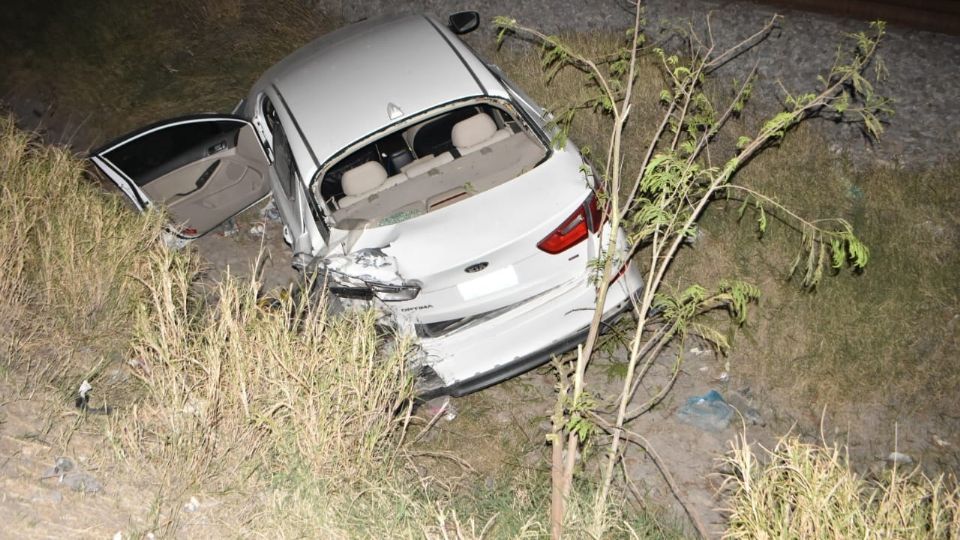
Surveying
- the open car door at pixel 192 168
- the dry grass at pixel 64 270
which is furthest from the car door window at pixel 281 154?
the dry grass at pixel 64 270

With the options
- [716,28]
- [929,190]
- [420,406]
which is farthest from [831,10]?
[420,406]

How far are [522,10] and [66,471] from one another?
6923 mm

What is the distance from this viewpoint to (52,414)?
5.41 metres

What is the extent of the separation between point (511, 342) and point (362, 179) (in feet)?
5.18

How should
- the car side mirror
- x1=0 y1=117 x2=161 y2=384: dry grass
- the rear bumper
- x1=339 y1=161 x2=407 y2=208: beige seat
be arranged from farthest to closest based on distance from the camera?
the car side mirror < x1=339 y1=161 x2=407 y2=208: beige seat < x1=0 y1=117 x2=161 y2=384: dry grass < the rear bumper

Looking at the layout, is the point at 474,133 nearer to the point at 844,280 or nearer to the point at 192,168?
the point at 192,168

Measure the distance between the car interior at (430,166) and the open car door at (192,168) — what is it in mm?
1322

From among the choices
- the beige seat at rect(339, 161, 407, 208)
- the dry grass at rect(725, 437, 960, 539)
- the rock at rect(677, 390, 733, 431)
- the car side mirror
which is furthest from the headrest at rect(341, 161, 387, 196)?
the dry grass at rect(725, 437, 960, 539)

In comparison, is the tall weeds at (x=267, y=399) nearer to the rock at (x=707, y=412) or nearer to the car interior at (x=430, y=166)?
the car interior at (x=430, y=166)

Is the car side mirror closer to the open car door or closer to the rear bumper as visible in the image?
the open car door

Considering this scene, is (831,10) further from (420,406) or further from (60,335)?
(60,335)

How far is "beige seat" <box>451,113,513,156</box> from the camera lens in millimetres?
6258

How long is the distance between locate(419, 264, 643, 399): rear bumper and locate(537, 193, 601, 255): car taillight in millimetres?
275

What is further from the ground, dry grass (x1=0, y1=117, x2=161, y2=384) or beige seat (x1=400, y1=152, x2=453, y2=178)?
beige seat (x1=400, y1=152, x2=453, y2=178)
